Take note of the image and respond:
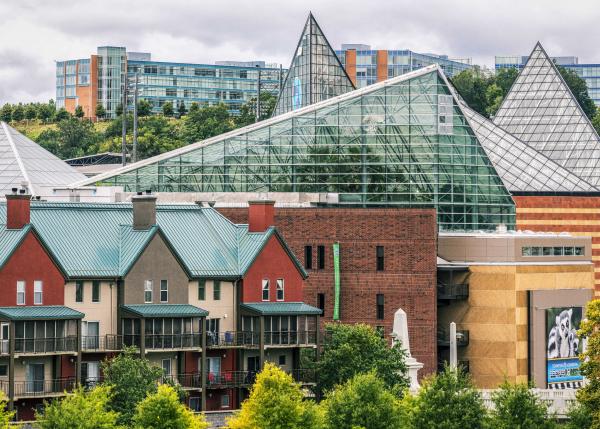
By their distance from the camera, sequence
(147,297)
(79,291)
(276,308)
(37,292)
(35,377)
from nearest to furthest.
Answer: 1. (35,377)
2. (37,292)
3. (79,291)
4. (147,297)
5. (276,308)

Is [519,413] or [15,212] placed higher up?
[15,212]

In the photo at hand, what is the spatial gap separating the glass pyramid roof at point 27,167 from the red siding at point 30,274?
47562 mm

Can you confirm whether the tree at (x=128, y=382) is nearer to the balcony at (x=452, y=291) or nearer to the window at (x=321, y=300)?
the window at (x=321, y=300)

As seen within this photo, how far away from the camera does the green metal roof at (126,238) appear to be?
133m

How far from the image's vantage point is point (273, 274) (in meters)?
141

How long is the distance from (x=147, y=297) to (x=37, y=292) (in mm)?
7739

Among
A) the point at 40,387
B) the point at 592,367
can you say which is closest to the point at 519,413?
the point at 592,367

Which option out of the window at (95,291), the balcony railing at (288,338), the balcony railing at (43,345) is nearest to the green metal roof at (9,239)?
the balcony railing at (43,345)

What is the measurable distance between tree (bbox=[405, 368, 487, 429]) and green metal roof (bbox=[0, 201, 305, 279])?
20.3 metres

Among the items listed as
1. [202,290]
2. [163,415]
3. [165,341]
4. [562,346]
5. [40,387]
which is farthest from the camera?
[562,346]

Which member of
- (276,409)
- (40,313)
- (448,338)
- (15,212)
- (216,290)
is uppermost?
(15,212)

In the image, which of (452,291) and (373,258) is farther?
(452,291)

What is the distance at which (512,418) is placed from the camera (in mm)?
122062

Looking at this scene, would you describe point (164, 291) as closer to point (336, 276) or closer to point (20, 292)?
point (20, 292)
